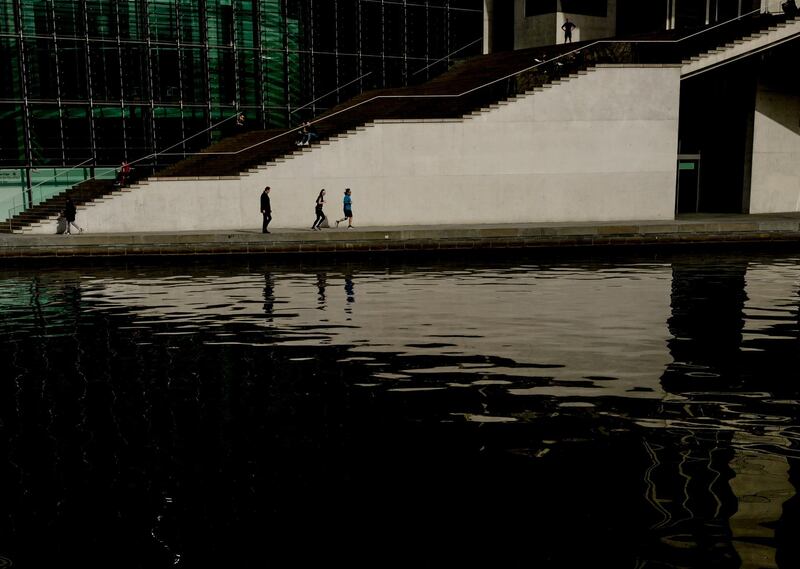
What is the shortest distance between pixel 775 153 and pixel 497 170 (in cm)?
1231

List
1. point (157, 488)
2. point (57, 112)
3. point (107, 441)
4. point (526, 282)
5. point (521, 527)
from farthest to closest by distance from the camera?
point (57, 112)
point (526, 282)
point (107, 441)
point (157, 488)
point (521, 527)

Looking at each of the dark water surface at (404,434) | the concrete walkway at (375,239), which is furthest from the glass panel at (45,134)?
the dark water surface at (404,434)

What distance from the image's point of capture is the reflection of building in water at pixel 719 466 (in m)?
5.66

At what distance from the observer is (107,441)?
7.92 metres

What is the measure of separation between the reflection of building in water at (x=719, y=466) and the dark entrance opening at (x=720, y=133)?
25.5m

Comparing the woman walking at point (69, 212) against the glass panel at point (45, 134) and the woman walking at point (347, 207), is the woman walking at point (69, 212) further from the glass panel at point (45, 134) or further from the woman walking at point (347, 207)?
the woman walking at point (347, 207)

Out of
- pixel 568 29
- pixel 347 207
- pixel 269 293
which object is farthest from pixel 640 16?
pixel 269 293

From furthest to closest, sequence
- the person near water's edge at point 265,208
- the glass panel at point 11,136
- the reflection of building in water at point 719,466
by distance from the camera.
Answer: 1. the glass panel at point 11,136
2. the person near water's edge at point 265,208
3. the reflection of building in water at point 719,466

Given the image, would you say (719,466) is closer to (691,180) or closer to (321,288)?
(321,288)

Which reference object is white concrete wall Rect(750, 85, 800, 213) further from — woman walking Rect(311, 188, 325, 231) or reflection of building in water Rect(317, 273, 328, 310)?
reflection of building in water Rect(317, 273, 328, 310)

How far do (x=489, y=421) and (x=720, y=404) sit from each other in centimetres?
231

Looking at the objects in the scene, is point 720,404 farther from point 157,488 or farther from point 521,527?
point 157,488

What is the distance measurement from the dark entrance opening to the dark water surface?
2117 cm

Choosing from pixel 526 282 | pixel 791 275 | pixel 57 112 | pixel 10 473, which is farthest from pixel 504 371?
pixel 57 112
